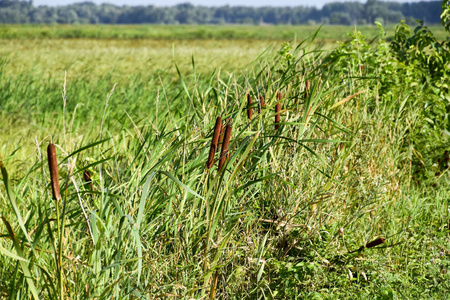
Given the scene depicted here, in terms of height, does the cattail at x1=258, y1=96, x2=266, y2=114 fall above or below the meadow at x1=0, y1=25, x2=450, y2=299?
above

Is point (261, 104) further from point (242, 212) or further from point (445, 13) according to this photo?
point (445, 13)

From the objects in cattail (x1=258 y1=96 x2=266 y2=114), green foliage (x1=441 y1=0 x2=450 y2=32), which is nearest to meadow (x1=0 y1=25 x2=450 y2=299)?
cattail (x1=258 y1=96 x2=266 y2=114)

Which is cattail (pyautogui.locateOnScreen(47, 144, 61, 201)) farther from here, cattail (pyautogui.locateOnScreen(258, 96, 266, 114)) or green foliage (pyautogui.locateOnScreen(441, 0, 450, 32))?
green foliage (pyautogui.locateOnScreen(441, 0, 450, 32))

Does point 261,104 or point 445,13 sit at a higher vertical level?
point 445,13

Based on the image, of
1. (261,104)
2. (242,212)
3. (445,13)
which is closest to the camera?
(242,212)

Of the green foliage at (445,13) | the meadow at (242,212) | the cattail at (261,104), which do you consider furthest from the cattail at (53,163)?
the green foliage at (445,13)

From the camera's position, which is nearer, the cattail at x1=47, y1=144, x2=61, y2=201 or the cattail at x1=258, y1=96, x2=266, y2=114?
the cattail at x1=47, y1=144, x2=61, y2=201

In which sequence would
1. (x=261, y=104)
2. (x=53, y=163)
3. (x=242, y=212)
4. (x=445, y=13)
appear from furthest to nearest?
(x=445, y=13), (x=261, y=104), (x=242, y=212), (x=53, y=163)

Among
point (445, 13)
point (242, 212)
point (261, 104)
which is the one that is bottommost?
point (242, 212)

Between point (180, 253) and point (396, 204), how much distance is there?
1557 millimetres

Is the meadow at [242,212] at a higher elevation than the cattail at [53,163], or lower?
lower

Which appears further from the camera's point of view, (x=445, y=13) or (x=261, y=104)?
(x=445, y=13)

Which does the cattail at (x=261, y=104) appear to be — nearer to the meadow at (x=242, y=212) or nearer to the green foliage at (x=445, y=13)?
the meadow at (x=242, y=212)

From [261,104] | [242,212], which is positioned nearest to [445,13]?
[261,104]
